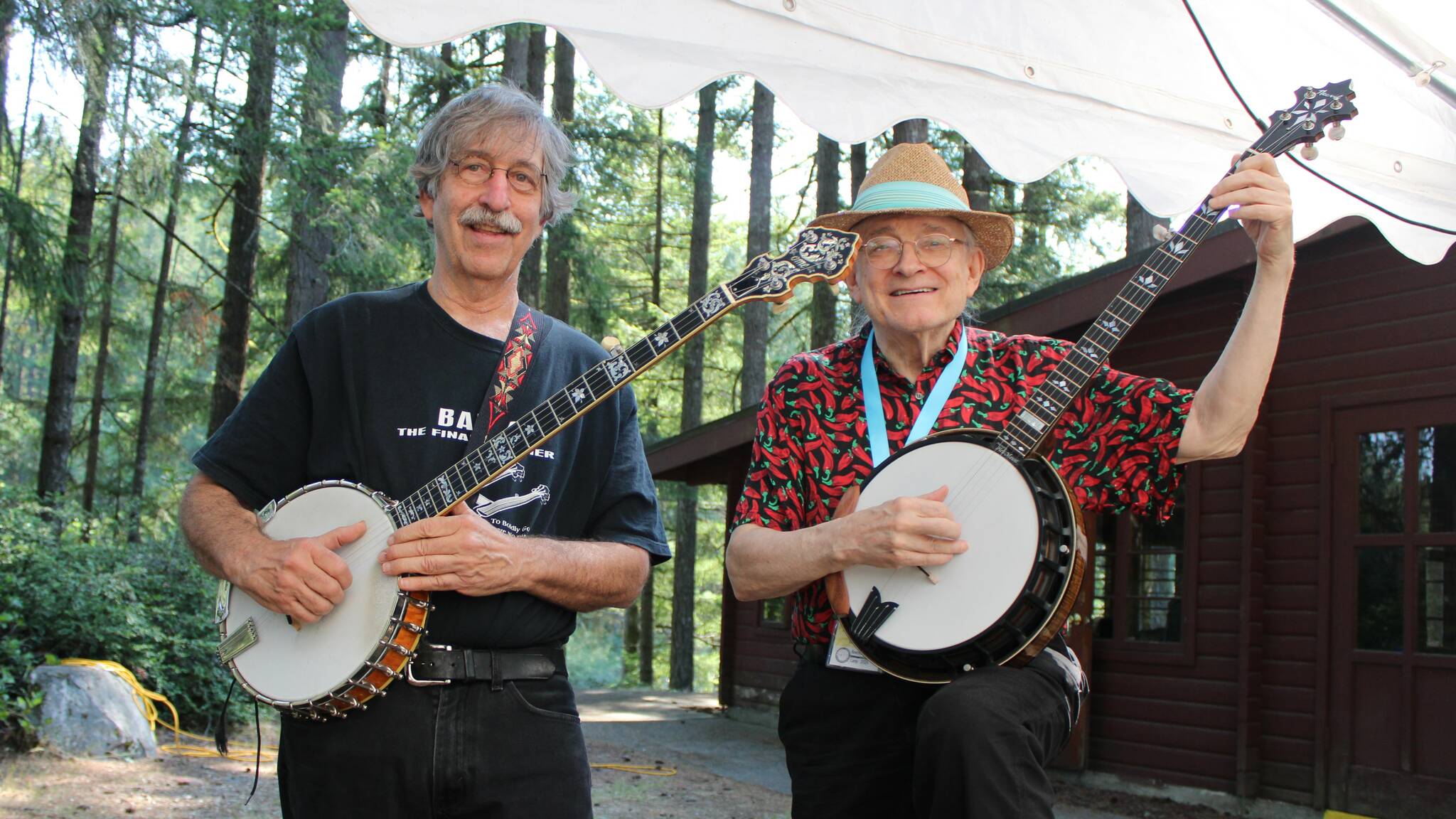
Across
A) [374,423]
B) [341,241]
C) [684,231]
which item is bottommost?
[374,423]

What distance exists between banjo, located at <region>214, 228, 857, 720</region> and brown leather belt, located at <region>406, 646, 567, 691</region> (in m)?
0.03

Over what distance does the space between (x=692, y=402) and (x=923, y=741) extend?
1843cm

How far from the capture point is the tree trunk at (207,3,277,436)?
45.4 feet

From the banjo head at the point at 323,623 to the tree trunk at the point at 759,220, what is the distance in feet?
48.5

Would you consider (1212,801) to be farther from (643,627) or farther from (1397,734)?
(643,627)

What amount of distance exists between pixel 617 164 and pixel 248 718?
962cm

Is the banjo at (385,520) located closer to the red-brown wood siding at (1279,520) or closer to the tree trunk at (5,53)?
the red-brown wood siding at (1279,520)

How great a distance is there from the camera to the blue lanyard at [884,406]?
267 cm

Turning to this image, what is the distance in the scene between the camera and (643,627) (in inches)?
1020

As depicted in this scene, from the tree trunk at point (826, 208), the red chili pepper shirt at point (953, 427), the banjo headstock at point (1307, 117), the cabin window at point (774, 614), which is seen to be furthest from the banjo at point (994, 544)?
the tree trunk at point (826, 208)

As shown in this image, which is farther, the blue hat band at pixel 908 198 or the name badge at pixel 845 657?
the blue hat band at pixel 908 198

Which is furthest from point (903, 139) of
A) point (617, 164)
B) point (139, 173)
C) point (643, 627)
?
point (643, 627)

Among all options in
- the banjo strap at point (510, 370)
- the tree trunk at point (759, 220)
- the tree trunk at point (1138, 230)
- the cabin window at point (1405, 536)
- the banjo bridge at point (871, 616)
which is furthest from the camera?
the tree trunk at point (759, 220)

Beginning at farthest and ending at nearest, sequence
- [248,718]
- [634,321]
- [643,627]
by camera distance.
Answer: [643,627] → [634,321] → [248,718]
